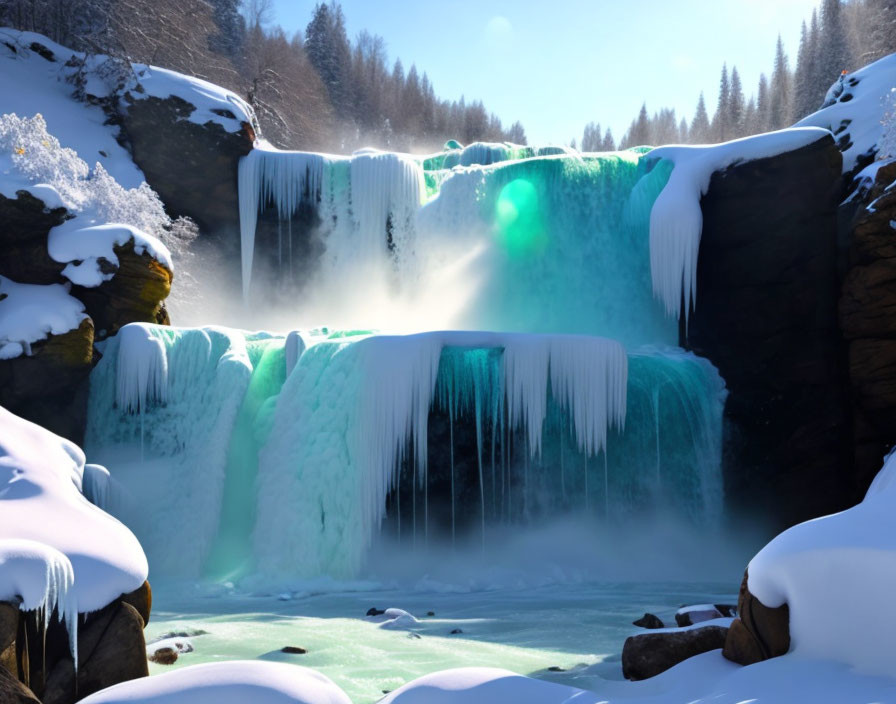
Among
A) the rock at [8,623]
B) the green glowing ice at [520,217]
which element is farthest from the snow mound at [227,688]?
the green glowing ice at [520,217]

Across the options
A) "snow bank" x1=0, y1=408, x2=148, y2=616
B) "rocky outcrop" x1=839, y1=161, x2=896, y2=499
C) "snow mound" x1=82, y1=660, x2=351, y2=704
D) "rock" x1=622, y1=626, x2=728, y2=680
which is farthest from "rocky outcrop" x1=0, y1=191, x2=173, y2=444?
"rocky outcrop" x1=839, y1=161, x2=896, y2=499

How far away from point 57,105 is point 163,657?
14.4m

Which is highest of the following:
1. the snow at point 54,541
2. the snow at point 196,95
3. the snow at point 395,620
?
the snow at point 196,95

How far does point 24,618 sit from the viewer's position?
370 centimetres

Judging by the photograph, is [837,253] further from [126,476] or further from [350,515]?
A: [126,476]

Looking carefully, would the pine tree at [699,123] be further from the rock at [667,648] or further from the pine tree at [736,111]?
the rock at [667,648]

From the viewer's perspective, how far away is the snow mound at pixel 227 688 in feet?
11.7

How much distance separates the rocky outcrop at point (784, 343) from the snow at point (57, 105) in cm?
1080

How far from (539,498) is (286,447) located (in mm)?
3325

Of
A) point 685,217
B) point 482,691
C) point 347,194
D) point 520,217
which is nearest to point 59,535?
point 482,691

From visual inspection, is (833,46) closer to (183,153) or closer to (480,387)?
(183,153)

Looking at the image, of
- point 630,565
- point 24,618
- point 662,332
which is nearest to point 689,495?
point 630,565

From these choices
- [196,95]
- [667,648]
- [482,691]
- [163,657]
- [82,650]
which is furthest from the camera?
[196,95]

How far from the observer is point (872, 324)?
36.9 feet
